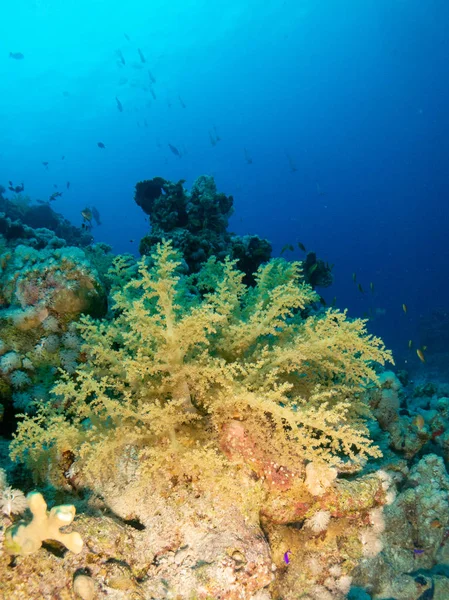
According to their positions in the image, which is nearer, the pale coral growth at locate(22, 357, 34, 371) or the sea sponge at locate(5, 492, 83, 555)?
the sea sponge at locate(5, 492, 83, 555)

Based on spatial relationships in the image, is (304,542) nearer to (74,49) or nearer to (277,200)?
(277,200)

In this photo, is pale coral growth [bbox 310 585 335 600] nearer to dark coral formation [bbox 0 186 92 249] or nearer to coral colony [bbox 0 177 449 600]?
coral colony [bbox 0 177 449 600]

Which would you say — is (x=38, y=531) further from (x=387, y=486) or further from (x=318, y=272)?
(x=318, y=272)

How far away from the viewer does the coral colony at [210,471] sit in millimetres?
2373

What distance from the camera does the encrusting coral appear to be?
267 cm

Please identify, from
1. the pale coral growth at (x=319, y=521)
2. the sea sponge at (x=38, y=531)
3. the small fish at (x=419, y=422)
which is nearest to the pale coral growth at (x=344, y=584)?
the pale coral growth at (x=319, y=521)

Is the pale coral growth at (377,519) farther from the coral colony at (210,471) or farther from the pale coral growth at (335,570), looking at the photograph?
the pale coral growth at (335,570)

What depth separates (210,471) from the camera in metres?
2.68

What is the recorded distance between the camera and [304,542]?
315 centimetres

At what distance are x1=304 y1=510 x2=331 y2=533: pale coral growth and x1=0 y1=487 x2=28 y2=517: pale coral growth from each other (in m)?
Result: 2.36

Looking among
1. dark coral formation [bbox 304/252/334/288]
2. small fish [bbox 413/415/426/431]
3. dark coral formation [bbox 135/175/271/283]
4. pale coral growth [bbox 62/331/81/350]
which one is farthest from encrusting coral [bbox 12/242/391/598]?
dark coral formation [bbox 304/252/334/288]

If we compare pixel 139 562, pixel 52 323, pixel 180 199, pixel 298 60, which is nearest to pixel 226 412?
pixel 139 562

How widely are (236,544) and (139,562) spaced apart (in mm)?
716

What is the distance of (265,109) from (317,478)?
145 meters
